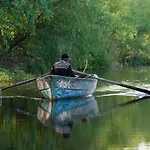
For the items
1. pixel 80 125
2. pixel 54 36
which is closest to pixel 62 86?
pixel 80 125

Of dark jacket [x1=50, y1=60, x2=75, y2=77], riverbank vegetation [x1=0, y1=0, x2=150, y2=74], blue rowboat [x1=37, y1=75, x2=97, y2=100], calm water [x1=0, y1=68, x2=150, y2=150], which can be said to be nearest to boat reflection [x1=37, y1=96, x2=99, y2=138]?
calm water [x1=0, y1=68, x2=150, y2=150]

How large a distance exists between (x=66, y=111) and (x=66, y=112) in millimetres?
282


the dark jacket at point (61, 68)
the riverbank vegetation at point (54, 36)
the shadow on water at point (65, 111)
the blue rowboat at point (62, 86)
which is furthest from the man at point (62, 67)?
the riverbank vegetation at point (54, 36)

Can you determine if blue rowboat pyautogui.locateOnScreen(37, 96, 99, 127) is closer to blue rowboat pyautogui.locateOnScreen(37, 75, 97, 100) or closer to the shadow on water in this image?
the shadow on water

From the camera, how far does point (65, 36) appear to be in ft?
115

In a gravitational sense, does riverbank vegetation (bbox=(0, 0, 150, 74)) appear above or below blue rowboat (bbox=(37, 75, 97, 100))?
above

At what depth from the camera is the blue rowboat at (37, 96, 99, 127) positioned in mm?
16547

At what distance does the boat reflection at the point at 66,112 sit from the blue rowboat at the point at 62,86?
1.03ft

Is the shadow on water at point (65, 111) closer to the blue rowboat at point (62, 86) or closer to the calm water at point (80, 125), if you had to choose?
the calm water at point (80, 125)

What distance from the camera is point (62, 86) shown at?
2236 centimetres

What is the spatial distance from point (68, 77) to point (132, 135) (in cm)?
907

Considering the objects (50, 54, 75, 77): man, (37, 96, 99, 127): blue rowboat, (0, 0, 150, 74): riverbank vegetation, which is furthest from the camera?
(0, 0, 150, 74): riverbank vegetation

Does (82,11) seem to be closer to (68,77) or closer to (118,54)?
(68,77)

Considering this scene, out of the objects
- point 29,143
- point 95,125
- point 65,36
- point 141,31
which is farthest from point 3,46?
point 141,31
